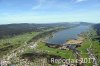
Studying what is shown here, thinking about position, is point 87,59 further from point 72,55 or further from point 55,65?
point 55,65

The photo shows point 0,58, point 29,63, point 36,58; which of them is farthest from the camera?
point 0,58

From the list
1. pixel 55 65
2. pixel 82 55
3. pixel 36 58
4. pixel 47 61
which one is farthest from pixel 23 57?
pixel 82 55

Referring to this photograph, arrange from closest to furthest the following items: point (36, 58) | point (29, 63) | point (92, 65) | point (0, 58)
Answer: point (92, 65), point (29, 63), point (36, 58), point (0, 58)

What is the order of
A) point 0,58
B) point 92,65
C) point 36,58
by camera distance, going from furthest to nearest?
point 0,58
point 36,58
point 92,65

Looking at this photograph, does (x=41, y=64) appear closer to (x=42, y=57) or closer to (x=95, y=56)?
(x=42, y=57)

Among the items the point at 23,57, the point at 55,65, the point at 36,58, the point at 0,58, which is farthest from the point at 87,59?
the point at 0,58

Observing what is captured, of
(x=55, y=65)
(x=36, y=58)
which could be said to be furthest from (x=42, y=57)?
(x=55, y=65)

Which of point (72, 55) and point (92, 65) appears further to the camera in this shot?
point (72, 55)

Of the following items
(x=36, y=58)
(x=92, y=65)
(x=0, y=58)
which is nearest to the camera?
(x=92, y=65)
